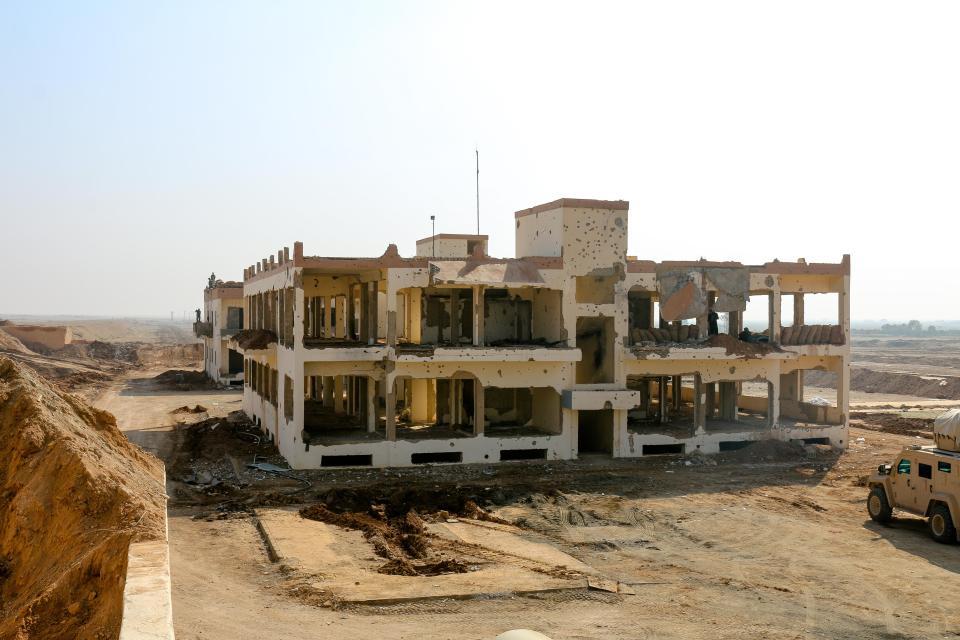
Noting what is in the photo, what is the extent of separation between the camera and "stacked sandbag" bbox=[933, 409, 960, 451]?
1842cm

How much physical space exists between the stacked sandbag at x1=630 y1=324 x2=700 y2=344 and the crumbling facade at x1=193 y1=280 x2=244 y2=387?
2881 cm

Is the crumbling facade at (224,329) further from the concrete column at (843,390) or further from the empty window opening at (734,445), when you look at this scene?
the concrete column at (843,390)

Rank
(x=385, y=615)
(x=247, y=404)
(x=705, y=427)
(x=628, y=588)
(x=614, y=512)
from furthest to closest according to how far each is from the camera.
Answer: (x=247, y=404)
(x=705, y=427)
(x=614, y=512)
(x=628, y=588)
(x=385, y=615)

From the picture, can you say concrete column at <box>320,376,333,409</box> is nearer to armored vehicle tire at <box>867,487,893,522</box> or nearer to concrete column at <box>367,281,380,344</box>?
concrete column at <box>367,281,380,344</box>

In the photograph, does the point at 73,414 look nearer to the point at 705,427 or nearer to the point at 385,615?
the point at 385,615

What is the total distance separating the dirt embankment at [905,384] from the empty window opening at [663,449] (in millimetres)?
35271

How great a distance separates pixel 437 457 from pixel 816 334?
47.8 ft

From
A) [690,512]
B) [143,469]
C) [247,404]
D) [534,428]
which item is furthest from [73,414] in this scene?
[247,404]

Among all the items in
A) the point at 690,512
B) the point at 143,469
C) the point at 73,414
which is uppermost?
the point at 73,414

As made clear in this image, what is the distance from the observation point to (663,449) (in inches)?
1163

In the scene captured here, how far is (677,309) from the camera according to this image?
97.3 feet

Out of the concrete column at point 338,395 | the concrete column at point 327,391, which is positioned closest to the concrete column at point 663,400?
the concrete column at point 338,395

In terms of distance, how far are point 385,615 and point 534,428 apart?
1695cm

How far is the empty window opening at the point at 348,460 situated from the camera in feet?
85.1
